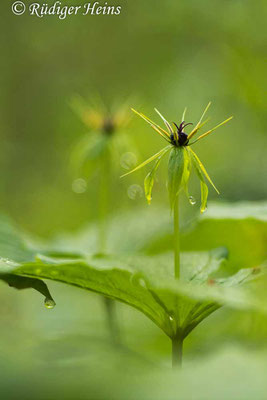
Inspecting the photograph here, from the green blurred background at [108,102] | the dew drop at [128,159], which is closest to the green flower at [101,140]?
the dew drop at [128,159]

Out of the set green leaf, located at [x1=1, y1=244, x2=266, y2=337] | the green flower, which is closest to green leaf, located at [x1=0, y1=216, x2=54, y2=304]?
green leaf, located at [x1=1, y1=244, x2=266, y2=337]

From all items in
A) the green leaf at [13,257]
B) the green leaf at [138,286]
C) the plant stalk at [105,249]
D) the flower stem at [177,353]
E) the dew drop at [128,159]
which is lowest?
the flower stem at [177,353]

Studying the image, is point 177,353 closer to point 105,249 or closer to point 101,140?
point 101,140

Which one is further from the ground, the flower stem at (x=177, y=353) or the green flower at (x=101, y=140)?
the green flower at (x=101, y=140)

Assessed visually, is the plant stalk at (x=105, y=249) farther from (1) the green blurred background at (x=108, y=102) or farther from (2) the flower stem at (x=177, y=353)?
(2) the flower stem at (x=177, y=353)

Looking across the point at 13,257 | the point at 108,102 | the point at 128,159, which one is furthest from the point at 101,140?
the point at 108,102

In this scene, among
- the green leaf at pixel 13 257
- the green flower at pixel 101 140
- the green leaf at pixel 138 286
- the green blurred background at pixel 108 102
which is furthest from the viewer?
the green flower at pixel 101 140

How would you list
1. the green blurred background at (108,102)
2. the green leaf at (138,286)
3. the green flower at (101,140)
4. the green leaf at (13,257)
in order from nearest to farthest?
the green leaf at (138,286) → the green leaf at (13,257) → the green blurred background at (108,102) → the green flower at (101,140)

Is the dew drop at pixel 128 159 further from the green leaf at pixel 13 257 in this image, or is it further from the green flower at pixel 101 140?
the green leaf at pixel 13 257

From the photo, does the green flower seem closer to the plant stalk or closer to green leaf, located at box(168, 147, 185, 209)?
the plant stalk

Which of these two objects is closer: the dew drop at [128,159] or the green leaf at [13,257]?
the green leaf at [13,257]
